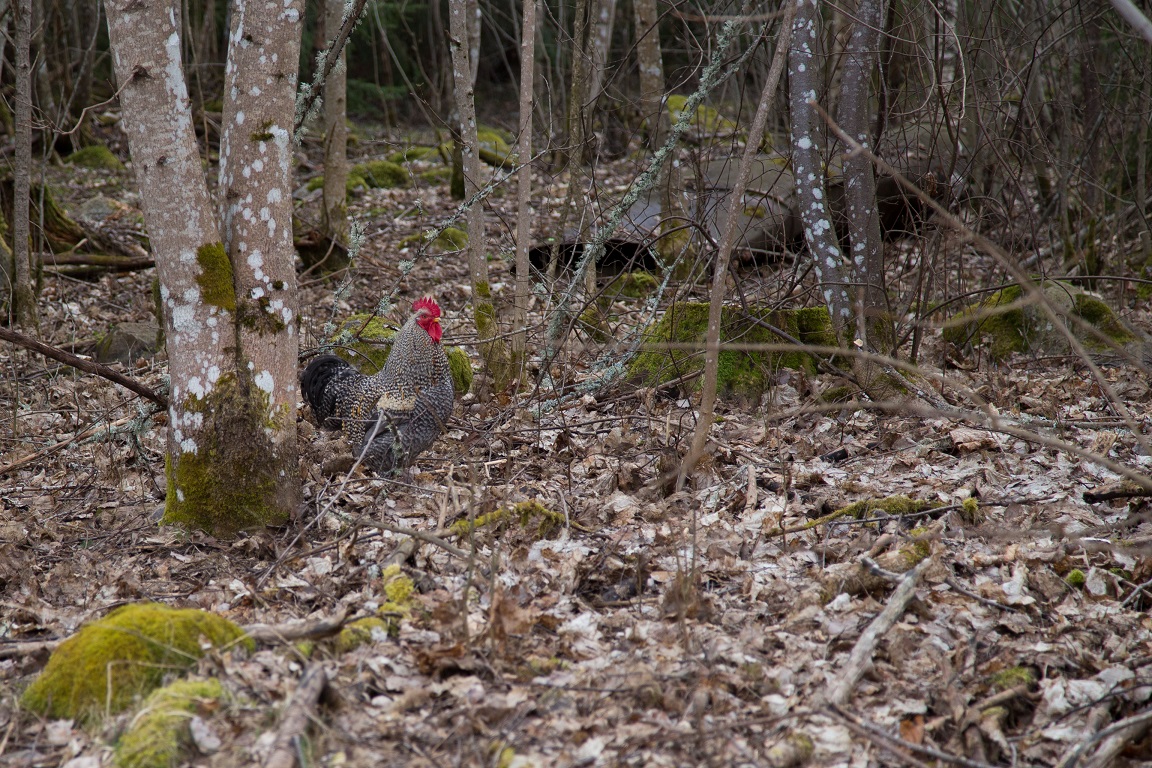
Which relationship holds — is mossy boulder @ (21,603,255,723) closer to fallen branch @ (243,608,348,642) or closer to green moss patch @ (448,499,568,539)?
fallen branch @ (243,608,348,642)

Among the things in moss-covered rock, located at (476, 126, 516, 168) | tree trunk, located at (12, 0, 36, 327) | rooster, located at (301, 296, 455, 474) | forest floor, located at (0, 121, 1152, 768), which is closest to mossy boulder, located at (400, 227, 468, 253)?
moss-covered rock, located at (476, 126, 516, 168)

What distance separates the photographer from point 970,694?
3.43 metres

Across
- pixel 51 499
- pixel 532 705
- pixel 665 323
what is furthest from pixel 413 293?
pixel 532 705

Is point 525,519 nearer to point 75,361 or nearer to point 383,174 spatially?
point 75,361

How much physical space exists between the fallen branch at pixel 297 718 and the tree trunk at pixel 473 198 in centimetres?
445

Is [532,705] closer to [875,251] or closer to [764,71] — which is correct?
[875,251]

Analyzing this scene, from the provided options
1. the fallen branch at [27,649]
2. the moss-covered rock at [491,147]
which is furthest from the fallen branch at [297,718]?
the moss-covered rock at [491,147]

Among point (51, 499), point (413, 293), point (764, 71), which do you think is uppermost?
point (764, 71)

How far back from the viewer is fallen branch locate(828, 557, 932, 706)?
3.41m

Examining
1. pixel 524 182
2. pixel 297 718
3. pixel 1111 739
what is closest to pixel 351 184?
pixel 524 182

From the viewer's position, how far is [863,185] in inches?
265

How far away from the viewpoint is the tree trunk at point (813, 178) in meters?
6.58

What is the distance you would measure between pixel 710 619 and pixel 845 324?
139 inches

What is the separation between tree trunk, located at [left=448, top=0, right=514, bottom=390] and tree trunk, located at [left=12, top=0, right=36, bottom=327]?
3.76m
